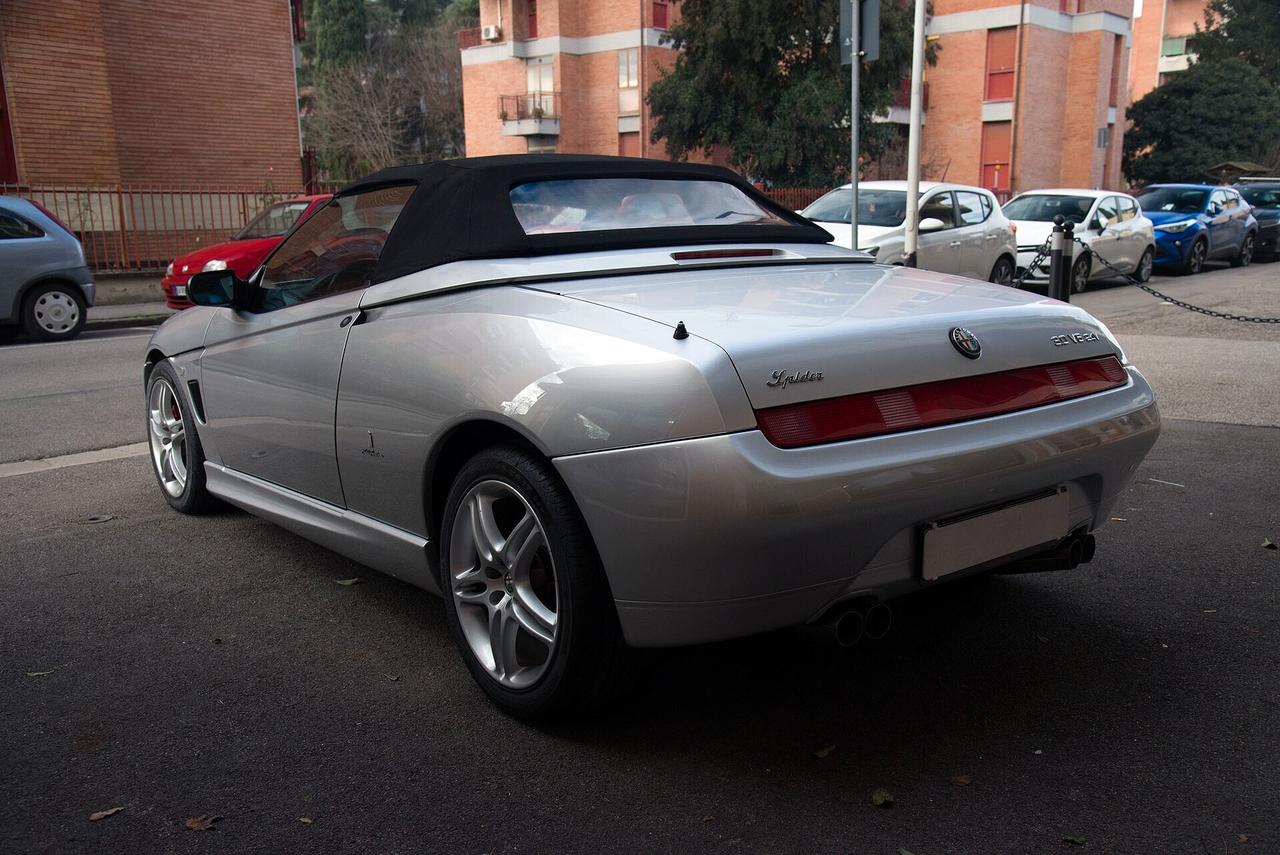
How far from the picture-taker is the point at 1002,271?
1554 centimetres

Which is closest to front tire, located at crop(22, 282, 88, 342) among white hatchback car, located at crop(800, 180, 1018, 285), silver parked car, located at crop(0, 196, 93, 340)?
silver parked car, located at crop(0, 196, 93, 340)

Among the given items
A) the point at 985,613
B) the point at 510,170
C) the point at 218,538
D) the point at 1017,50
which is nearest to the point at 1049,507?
the point at 985,613

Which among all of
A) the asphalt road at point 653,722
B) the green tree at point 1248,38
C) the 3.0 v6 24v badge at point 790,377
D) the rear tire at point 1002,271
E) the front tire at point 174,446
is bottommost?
the rear tire at point 1002,271

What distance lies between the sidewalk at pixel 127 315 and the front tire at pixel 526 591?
1389 cm

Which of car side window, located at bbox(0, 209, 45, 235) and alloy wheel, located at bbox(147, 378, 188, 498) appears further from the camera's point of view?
car side window, located at bbox(0, 209, 45, 235)

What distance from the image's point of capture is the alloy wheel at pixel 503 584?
305cm

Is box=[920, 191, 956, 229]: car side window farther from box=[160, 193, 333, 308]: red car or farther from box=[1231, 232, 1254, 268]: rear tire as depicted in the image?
box=[1231, 232, 1254, 268]: rear tire

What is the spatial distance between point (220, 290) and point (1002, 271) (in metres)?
13.0

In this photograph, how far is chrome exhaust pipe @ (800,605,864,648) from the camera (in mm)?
2838

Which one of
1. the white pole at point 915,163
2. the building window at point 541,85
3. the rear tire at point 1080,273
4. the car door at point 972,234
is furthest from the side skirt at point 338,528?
the building window at point 541,85

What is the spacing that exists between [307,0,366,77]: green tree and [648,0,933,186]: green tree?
1333 inches

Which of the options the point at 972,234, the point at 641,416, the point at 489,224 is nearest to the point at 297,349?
the point at 489,224

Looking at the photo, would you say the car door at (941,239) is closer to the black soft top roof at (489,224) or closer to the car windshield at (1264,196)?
the black soft top roof at (489,224)

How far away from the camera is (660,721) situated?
3.17 metres
